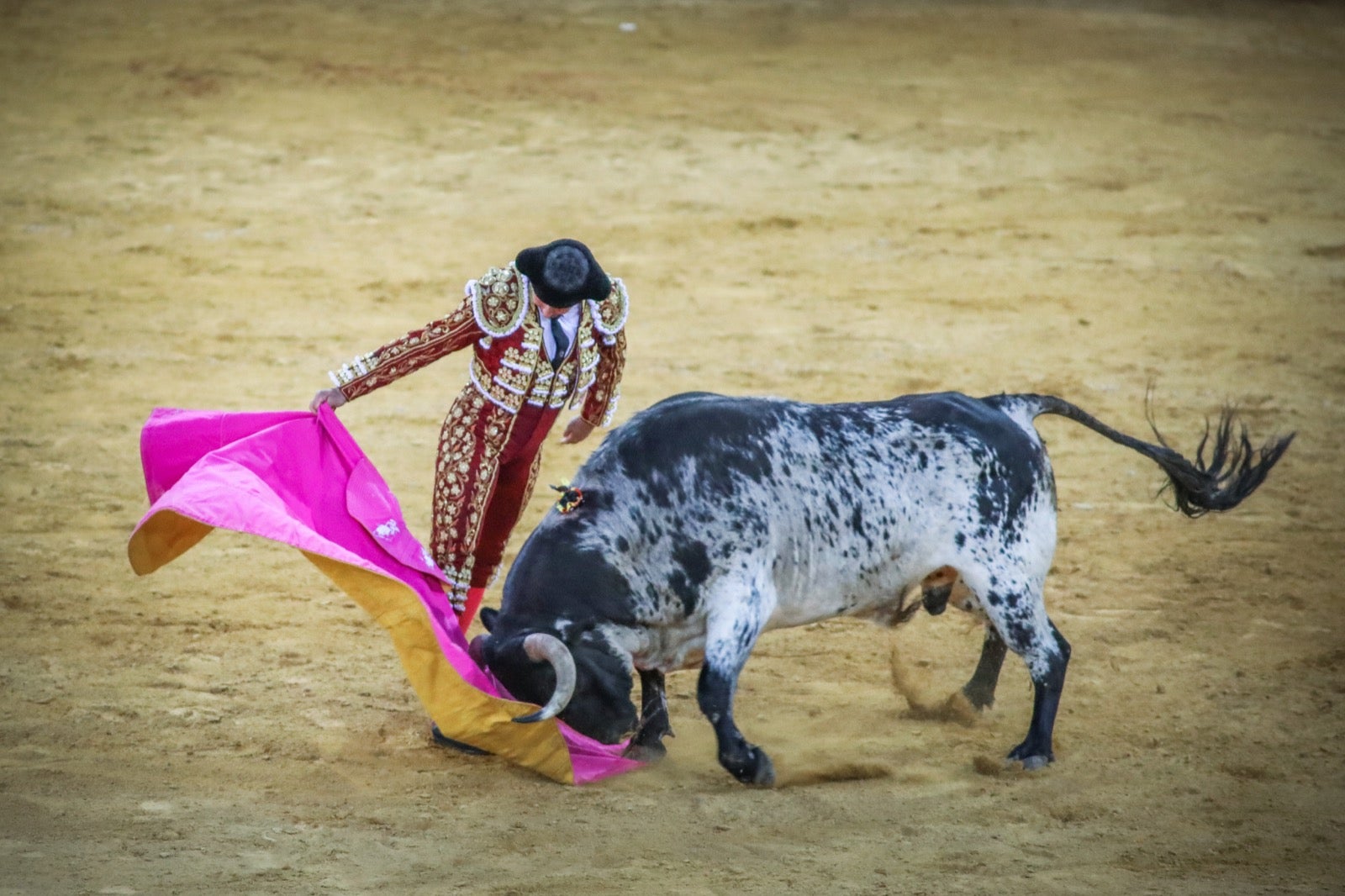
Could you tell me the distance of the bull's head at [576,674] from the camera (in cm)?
498

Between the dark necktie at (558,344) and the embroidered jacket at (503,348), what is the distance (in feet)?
0.07

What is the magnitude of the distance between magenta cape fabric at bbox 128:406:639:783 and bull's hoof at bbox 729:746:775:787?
441mm

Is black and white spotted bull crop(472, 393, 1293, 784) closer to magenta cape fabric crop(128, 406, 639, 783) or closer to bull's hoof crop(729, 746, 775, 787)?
bull's hoof crop(729, 746, 775, 787)

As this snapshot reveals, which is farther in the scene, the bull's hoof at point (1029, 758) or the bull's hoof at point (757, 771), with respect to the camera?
the bull's hoof at point (1029, 758)

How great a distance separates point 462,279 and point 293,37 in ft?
16.2

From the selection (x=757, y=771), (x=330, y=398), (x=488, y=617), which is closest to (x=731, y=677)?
(x=757, y=771)

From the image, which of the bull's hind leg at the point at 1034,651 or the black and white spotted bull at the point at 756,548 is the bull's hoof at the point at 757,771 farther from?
the bull's hind leg at the point at 1034,651

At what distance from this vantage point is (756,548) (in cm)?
522

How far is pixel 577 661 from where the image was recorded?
501 centimetres

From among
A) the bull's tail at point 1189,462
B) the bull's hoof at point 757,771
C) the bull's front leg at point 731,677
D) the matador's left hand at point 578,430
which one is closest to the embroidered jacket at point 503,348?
the matador's left hand at point 578,430

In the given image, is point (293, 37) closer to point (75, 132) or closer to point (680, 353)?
point (75, 132)

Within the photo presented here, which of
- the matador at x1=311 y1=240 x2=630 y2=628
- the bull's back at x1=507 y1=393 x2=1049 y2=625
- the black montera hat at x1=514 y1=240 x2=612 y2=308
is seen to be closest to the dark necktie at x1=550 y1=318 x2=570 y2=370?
the matador at x1=311 y1=240 x2=630 y2=628

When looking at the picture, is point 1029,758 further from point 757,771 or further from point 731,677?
point 731,677

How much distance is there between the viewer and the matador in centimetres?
528
